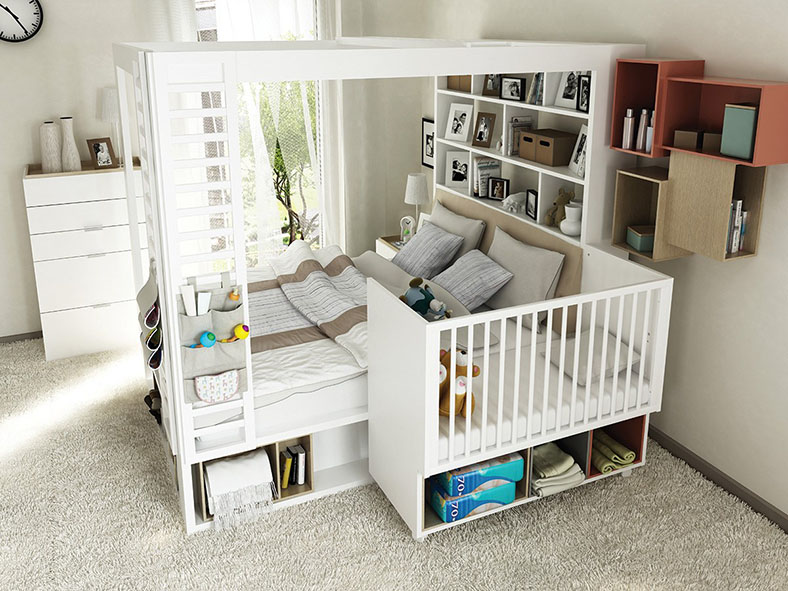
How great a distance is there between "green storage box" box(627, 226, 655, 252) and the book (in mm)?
1598

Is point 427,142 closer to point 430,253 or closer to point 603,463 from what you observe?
point 430,253

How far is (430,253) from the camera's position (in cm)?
399

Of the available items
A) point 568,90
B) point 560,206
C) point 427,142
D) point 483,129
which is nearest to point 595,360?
point 560,206

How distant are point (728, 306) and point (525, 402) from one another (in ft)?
2.89

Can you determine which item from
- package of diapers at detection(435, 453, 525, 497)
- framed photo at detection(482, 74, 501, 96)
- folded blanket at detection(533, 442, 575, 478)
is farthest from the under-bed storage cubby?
framed photo at detection(482, 74, 501, 96)

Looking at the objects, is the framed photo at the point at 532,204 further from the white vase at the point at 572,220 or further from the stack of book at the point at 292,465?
the stack of book at the point at 292,465

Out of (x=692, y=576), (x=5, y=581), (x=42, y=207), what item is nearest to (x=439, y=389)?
(x=692, y=576)

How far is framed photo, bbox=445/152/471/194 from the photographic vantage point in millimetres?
4258

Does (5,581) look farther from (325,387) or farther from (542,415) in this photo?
(542,415)

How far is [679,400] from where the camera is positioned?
3229mm

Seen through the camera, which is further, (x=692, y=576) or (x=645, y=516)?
(x=645, y=516)

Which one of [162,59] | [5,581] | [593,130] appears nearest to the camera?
[162,59]

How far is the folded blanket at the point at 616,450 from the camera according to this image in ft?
9.82

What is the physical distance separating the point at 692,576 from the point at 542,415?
716 mm
